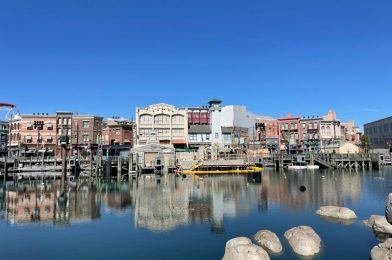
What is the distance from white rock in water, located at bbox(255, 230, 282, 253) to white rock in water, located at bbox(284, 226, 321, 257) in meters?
1.05

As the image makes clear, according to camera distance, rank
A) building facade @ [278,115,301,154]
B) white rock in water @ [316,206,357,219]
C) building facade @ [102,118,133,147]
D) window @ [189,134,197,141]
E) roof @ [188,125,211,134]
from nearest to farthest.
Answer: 1. white rock in water @ [316,206,357,219]
2. building facade @ [102,118,133,147]
3. window @ [189,134,197,141]
4. roof @ [188,125,211,134]
5. building facade @ [278,115,301,154]

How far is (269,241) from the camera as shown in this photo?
75.0 feet

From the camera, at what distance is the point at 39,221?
110 ft

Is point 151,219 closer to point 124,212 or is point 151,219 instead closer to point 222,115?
point 124,212

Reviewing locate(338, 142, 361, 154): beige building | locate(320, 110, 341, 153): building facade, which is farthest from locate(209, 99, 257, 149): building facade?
locate(338, 142, 361, 154): beige building

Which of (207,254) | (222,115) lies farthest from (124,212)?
(222,115)

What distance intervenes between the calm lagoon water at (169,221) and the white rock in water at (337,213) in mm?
1184

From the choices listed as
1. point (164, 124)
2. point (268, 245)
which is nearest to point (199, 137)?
point (164, 124)

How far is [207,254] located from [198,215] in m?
12.3

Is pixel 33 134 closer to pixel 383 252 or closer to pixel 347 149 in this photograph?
pixel 347 149

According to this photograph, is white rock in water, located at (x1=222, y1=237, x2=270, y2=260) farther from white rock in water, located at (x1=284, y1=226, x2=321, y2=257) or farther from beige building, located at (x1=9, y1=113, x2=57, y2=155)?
beige building, located at (x1=9, y1=113, x2=57, y2=155)

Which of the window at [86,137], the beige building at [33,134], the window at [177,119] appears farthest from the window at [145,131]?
the beige building at [33,134]

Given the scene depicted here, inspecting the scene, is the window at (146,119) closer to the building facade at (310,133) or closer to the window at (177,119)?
the window at (177,119)

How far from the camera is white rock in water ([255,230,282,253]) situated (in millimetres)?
22278
